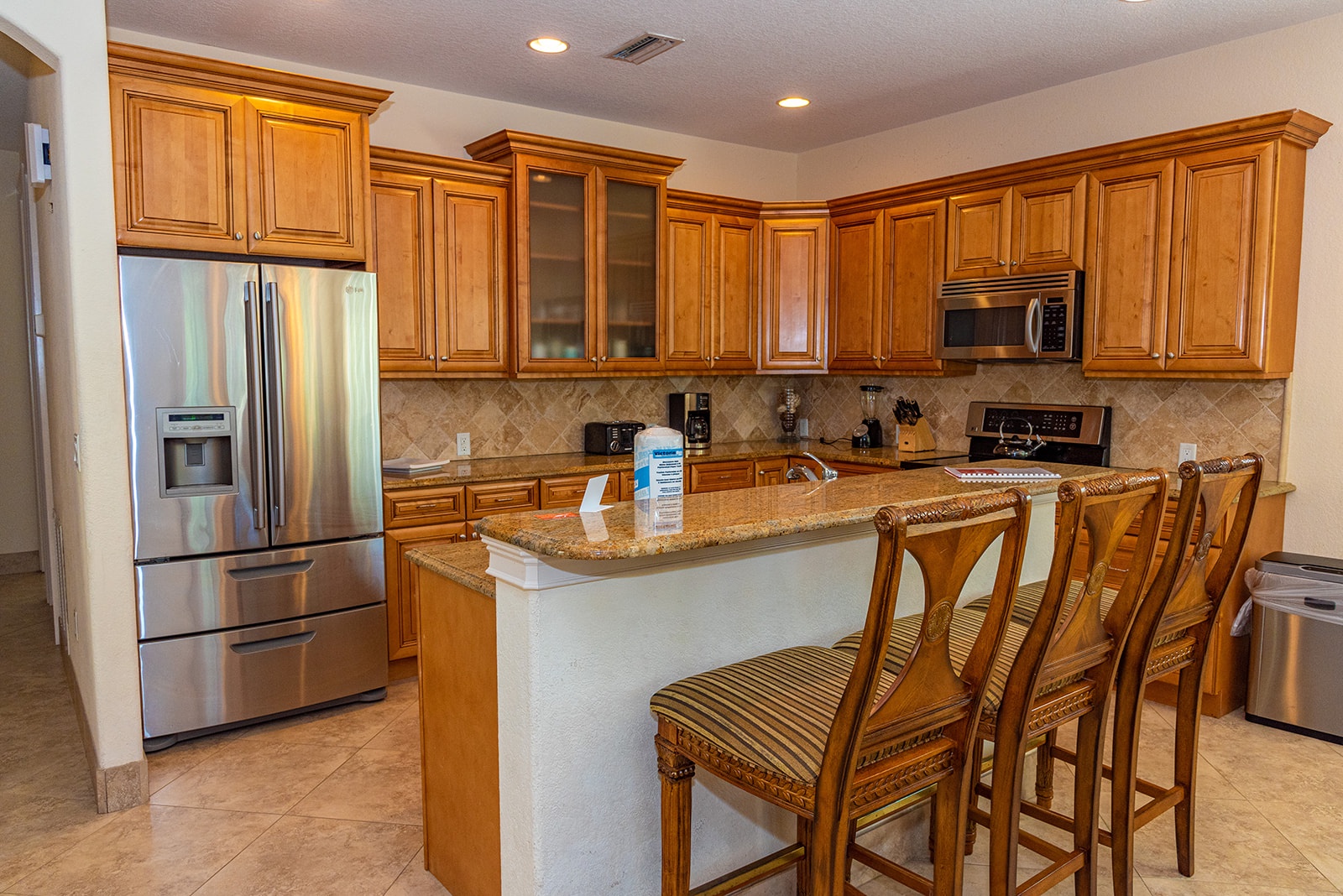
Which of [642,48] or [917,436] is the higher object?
[642,48]

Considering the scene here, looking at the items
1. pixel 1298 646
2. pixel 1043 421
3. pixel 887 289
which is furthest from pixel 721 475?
pixel 1298 646

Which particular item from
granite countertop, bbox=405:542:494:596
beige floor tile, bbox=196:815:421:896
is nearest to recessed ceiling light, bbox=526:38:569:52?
granite countertop, bbox=405:542:494:596

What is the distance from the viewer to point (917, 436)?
16.3 ft

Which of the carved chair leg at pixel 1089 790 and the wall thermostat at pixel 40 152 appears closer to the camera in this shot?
the carved chair leg at pixel 1089 790

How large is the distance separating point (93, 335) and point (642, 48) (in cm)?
239

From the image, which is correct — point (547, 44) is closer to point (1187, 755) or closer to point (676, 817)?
point (676, 817)

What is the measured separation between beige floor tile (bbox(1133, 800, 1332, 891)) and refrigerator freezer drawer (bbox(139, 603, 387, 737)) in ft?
9.26

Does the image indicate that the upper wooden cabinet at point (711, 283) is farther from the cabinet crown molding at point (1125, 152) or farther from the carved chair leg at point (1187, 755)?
the carved chair leg at point (1187, 755)

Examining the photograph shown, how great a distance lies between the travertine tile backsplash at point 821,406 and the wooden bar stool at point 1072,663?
241 centimetres

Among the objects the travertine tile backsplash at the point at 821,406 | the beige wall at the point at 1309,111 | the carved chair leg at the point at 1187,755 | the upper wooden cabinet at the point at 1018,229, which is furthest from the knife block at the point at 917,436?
the carved chair leg at the point at 1187,755

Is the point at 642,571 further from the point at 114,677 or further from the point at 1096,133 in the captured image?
the point at 1096,133

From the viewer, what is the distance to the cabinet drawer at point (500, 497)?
4.06 m

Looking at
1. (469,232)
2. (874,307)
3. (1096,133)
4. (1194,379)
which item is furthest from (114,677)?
(1096,133)

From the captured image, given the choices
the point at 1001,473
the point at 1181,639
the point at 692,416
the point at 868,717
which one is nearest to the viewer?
the point at 868,717
